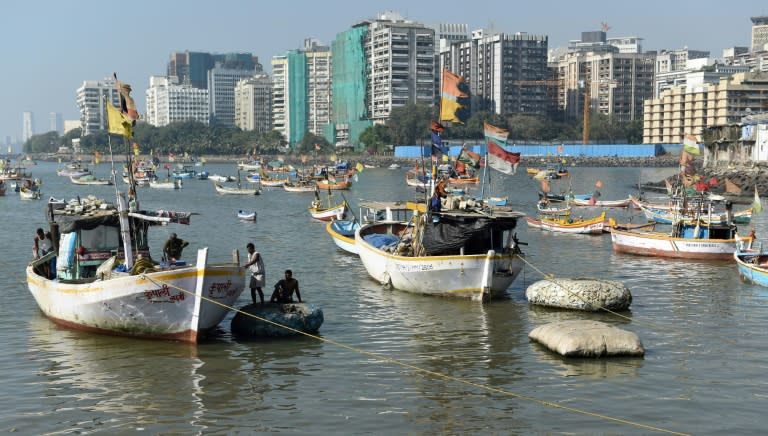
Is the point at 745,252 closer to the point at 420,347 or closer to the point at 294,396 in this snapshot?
the point at 420,347

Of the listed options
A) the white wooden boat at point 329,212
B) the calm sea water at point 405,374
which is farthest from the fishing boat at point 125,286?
the white wooden boat at point 329,212

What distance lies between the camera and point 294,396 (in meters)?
18.1

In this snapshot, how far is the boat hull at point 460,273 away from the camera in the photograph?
27.6 m

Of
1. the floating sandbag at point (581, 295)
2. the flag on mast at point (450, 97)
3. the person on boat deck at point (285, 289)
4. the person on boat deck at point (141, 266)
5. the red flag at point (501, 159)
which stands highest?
the flag on mast at point (450, 97)

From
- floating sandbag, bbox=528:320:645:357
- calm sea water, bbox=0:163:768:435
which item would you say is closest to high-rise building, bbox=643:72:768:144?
calm sea water, bbox=0:163:768:435

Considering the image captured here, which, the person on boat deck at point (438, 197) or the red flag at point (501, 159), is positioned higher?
the red flag at point (501, 159)

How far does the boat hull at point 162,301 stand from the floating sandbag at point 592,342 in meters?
7.52

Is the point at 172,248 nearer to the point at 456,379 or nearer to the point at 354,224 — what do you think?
the point at 456,379

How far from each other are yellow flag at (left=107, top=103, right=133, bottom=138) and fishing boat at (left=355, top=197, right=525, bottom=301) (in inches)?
375

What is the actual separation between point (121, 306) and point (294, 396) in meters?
5.80

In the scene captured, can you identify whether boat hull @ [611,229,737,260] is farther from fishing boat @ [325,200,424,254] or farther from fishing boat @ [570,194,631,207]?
fishing boat @ [570,194,631,207]

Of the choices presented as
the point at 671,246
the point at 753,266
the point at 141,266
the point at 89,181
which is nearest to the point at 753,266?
the point at 753,266

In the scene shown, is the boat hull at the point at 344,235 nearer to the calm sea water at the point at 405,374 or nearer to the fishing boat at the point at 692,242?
the calm sea water at the point at 405,374

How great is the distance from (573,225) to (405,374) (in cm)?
3486
